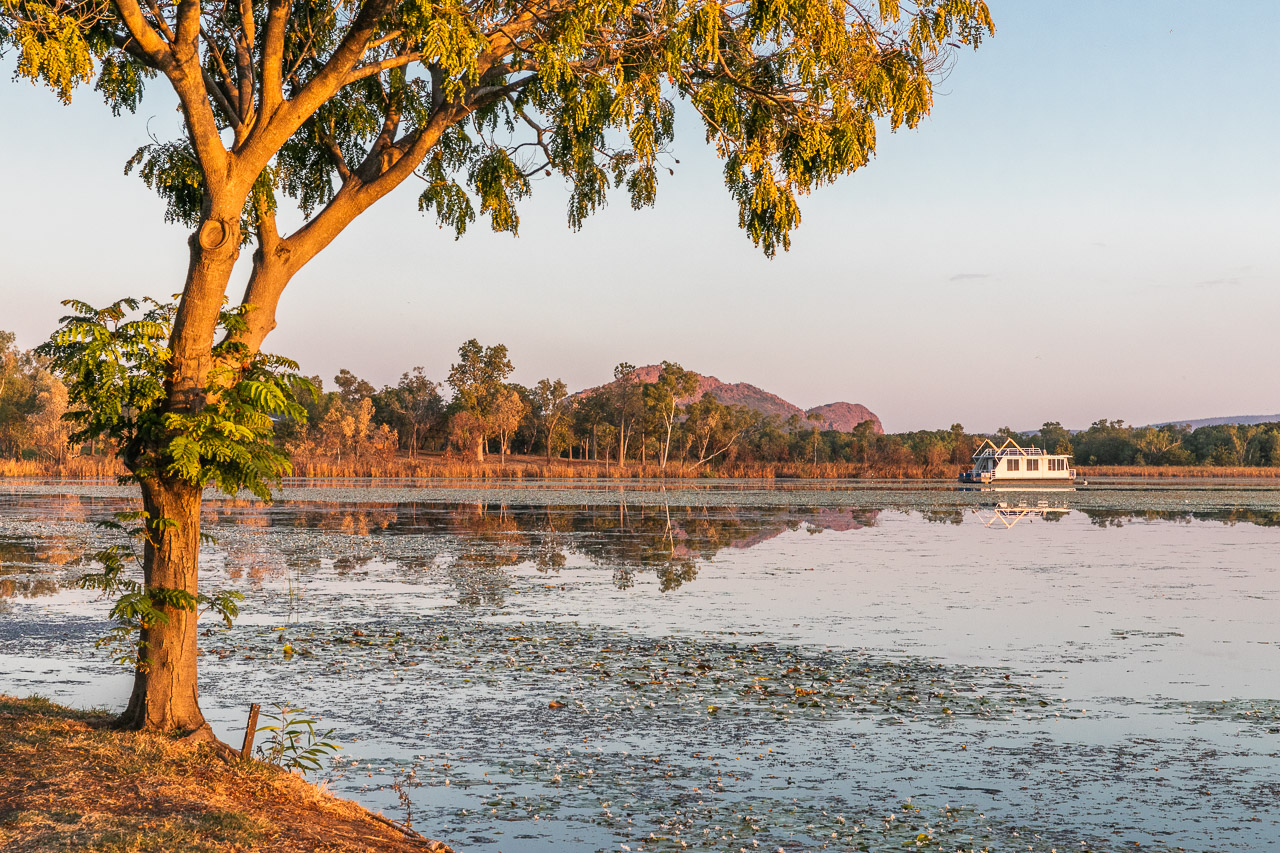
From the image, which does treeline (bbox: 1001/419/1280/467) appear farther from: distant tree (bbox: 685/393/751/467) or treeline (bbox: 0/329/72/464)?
treeline (bbox: 0/329/72/464)

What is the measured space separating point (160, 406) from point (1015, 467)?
85307mm

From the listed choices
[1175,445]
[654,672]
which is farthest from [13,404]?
[1175,445]

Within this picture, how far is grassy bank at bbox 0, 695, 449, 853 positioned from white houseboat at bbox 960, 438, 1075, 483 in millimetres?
78115

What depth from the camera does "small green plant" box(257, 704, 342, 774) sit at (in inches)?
300

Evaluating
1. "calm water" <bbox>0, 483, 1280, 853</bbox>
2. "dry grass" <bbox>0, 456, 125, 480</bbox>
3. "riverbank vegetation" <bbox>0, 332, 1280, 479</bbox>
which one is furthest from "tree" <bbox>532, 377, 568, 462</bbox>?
"calm water" <bbox>0, 483, 1280, 853</bbox>

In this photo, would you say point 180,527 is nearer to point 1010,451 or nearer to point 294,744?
point 294,744

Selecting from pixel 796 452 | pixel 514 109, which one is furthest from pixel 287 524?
pixel 796 452

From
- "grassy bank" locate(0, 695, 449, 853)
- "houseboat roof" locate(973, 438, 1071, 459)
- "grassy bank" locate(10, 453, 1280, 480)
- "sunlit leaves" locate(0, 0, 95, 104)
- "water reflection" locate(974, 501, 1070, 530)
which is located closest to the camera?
"grassy bank" locate(0, 695, 449, 853)

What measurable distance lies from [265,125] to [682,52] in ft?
10.4

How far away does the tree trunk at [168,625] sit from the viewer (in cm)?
767

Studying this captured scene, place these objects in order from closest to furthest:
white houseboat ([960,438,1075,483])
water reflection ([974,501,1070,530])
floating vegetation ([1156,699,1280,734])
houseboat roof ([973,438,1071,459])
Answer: floating vegetation ([1156,699,1280,734]), water reflection ([974,501,1070,530]), white houseboat ([960,438,1075,483]), houseboat roof ([973,438,1071,459])

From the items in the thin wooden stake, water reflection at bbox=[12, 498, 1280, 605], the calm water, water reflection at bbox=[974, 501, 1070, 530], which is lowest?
the calm water

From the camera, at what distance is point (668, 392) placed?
109 m

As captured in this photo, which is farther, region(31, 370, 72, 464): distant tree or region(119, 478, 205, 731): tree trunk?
region(31, 370, 72, 464): distant tree
